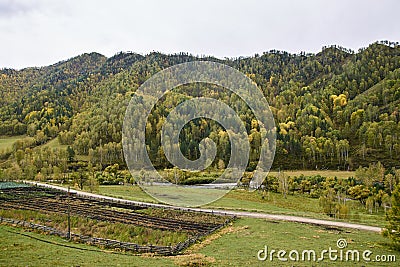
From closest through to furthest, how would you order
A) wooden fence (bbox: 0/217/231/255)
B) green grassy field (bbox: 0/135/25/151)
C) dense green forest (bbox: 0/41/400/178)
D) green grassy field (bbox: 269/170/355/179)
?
wooden fence (bbox: 0/217/231/255) < green grassy field (bbox: 269/170/355/179) < dense green forest (bbox: 0/41/400/178) < green grassy field (bbox: 0/135/25/151)

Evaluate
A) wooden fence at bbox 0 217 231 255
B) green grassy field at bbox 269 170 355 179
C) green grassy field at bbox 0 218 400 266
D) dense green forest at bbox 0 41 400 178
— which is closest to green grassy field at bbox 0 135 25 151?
dense green forest at bbox 0 41 400 178

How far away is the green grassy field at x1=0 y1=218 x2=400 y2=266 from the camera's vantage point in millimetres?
23953

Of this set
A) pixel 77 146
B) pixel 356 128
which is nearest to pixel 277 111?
pixel 356 128

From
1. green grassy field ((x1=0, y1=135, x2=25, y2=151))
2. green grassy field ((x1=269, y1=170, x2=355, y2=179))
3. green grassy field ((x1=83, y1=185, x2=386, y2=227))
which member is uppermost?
green grassy field ((x1=0, y1=135, x2=25, y2=151))

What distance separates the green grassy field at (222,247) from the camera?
78.6 ft

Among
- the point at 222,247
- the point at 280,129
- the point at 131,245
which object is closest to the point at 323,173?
the point at 280,129

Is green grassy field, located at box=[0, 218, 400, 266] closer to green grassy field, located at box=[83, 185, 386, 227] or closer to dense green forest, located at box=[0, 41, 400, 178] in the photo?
green grassy field, located at box=[83, 185, 386, 227]

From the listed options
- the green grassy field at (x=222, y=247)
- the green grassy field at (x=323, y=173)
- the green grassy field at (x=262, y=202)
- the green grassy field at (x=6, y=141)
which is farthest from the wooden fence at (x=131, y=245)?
the green grassy field at (x=6, y=141)

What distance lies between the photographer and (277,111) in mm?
172250

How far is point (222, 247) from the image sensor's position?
2978 centimetres

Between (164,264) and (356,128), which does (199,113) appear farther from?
(164,264)

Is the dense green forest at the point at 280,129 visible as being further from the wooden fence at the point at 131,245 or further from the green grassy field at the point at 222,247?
the wooden fence at the point at 131,245

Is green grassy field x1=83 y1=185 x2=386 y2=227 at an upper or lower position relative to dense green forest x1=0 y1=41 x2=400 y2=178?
lower

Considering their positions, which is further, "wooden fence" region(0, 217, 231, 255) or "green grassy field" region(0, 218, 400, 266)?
"wooden fence" region(0, 217, 231, 255)
